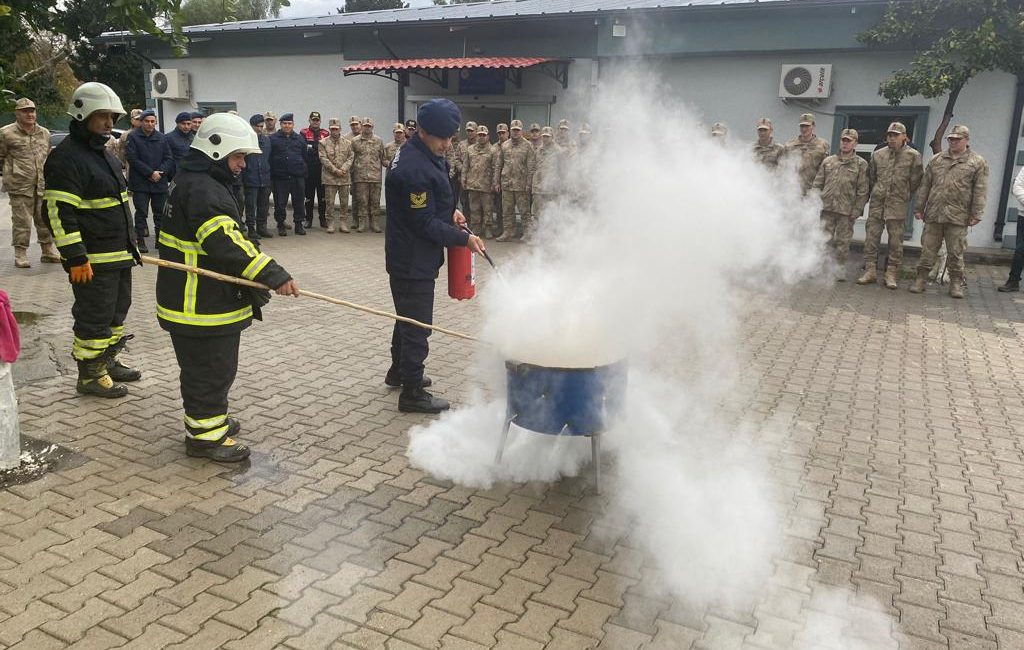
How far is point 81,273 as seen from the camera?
197 inches

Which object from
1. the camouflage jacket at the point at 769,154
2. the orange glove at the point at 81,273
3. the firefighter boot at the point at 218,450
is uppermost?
the camouflage jacket at the point at 769,154

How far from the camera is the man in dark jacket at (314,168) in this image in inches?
555

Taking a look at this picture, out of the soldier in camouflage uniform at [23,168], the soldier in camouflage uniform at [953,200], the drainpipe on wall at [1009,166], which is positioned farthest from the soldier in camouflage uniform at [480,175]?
the drainpipe on wall at [1009,166]

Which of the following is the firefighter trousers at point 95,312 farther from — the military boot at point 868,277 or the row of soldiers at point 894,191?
the military boot at point 868,277

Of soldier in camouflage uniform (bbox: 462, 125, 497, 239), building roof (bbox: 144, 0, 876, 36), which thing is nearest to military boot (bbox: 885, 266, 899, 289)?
building roof (bbox: 144, 0, 876, 36)

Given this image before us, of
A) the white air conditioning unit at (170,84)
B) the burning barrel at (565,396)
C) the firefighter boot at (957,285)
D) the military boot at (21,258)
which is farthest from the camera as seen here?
the white air conditioning unit at (170,84)

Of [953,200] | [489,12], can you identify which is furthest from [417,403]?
[489,12]

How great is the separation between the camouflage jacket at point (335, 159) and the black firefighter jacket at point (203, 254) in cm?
979

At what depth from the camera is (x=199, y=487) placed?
4.22m

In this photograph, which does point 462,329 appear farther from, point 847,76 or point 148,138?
point 847,76

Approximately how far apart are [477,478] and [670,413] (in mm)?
1698

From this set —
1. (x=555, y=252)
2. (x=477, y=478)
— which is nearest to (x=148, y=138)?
(x=555, y=252)

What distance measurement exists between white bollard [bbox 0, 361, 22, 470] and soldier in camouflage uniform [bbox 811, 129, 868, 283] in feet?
31.2

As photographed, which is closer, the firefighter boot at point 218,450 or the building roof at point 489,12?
the firefighter boot at point 218,450
